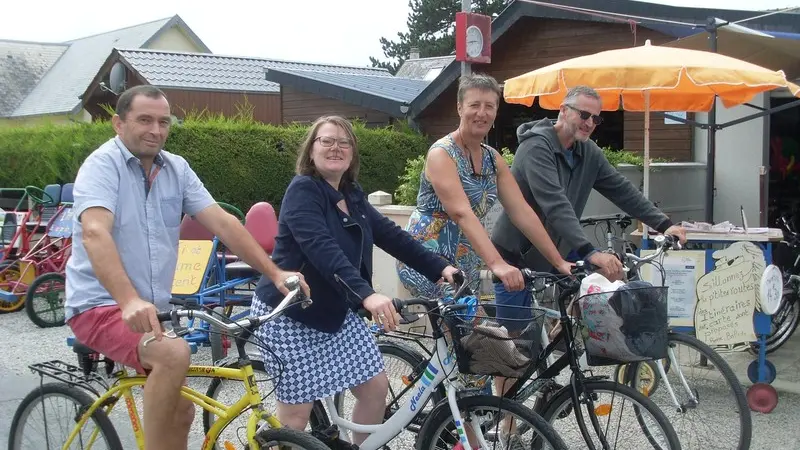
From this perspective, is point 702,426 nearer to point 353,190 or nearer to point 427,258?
point 427,258

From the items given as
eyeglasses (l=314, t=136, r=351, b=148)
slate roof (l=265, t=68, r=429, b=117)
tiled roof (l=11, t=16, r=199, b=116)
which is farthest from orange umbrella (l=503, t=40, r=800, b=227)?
tiled roof (l=11, t=16, r=199, b=116)

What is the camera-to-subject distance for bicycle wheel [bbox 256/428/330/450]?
2.82 metres

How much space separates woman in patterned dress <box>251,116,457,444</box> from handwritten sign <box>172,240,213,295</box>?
336 cm

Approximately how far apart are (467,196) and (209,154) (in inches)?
348

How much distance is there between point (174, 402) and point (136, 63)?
20.4 metres

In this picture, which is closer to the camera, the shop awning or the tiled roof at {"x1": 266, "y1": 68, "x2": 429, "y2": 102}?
the shop awning

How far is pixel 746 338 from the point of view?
5195 millimetres

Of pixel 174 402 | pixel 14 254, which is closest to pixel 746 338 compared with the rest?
pixel 174 402

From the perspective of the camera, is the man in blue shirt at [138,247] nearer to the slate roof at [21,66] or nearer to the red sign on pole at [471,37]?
the red sign on pole at [471,37]

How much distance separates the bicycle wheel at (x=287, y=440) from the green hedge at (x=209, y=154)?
9545 mm

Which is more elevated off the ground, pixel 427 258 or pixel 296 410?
pixel 427 258

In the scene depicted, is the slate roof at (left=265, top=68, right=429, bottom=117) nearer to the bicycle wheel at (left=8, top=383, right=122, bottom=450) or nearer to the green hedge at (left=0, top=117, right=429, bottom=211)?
the green hedge at (left=0, top=117, right=429, bottom=211)

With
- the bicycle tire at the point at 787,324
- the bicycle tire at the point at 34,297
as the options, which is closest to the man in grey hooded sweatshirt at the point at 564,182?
the bicycle tire at the point at 787,324

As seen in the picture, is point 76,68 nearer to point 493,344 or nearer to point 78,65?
point 78,65
